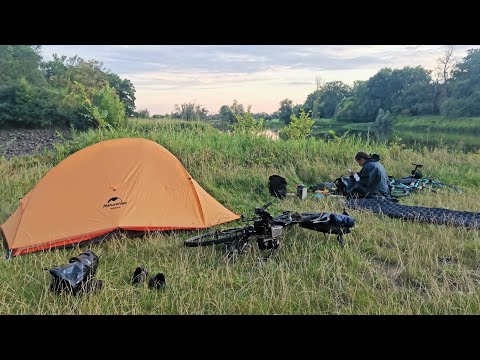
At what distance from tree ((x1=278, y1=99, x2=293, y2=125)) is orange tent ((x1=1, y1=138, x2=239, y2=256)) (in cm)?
1581

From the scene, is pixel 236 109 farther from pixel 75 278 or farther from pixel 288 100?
pixel 75 278

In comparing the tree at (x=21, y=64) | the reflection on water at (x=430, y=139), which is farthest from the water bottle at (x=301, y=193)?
the tree at (x=21, y=64)

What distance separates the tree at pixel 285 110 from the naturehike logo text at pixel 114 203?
16421 mm

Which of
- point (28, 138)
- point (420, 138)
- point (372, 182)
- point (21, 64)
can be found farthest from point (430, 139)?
point (21, 64)

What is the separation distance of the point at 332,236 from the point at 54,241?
3096 mm

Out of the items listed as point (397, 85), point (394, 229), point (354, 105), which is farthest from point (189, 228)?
point (397, 85)

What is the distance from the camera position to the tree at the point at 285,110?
20.6m

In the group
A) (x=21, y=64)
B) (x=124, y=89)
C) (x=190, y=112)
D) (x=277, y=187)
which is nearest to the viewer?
(x=277, y=187)

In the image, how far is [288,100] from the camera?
2045 centimetres

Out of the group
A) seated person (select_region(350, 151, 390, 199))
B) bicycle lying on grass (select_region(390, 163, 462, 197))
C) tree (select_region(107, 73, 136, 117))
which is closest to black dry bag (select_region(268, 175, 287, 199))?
seated person (select_region(350, 151, 390, 199))

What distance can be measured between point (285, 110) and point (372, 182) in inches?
581

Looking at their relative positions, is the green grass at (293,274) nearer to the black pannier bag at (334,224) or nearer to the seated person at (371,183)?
the black pannier bag at (334,224)

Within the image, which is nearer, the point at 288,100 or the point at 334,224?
the point at 334,224

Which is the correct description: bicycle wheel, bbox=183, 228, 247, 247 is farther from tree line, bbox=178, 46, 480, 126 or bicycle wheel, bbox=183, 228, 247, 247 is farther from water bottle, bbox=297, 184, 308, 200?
tree line, bbox=178, 46, 480, 126
